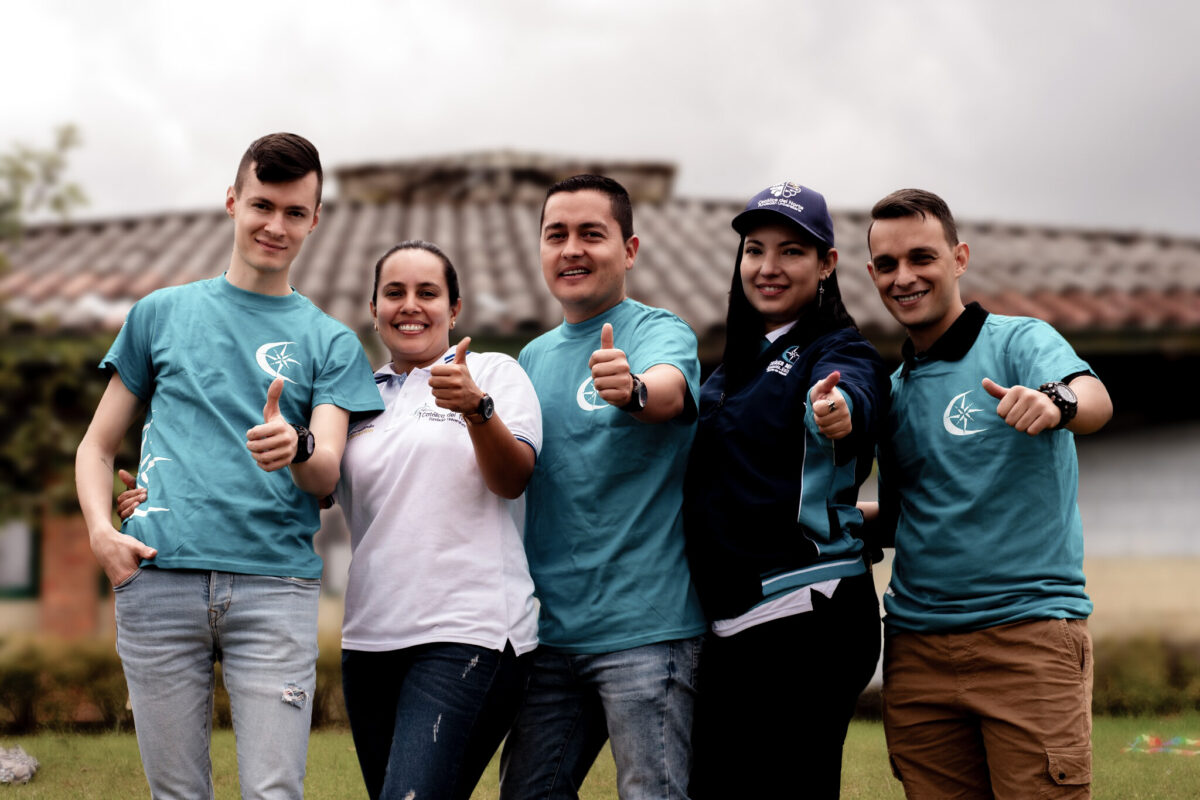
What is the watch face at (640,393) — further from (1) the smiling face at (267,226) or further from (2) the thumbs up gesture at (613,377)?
(1) the smiling face at (267,226)

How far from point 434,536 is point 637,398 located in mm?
592

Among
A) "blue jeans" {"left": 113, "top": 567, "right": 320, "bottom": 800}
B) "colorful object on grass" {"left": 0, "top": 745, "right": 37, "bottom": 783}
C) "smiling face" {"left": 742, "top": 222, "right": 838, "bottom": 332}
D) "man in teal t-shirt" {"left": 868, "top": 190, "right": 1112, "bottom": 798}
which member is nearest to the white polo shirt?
"blue jeans" {"left": 113, "top": 567, "right": 320, "bottom": 800}

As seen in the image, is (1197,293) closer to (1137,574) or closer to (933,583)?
(1137,574)

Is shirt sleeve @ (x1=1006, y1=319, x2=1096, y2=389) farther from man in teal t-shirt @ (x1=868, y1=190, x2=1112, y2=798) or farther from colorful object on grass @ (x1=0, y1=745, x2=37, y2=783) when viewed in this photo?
colorful object on grass @ (x1=0, y1=745, x2=37, y2=783)

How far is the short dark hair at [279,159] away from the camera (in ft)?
8.61

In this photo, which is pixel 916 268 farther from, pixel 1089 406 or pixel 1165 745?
pixel 1165 745

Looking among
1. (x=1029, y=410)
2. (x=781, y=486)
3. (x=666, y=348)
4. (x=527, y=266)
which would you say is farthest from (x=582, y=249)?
(x=527, y=266)

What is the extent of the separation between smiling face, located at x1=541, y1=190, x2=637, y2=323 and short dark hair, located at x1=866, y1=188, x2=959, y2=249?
71cm

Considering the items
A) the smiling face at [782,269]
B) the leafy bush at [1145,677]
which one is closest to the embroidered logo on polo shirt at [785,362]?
the smiling face at [782,269]

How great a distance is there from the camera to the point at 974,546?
2775 mm

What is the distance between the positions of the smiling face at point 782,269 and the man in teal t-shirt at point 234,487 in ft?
3.39

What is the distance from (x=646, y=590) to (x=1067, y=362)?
1.18m

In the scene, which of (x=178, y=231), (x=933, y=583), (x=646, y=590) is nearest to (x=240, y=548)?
(x=646, y=590)

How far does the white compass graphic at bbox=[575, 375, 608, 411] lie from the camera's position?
2766 mm
